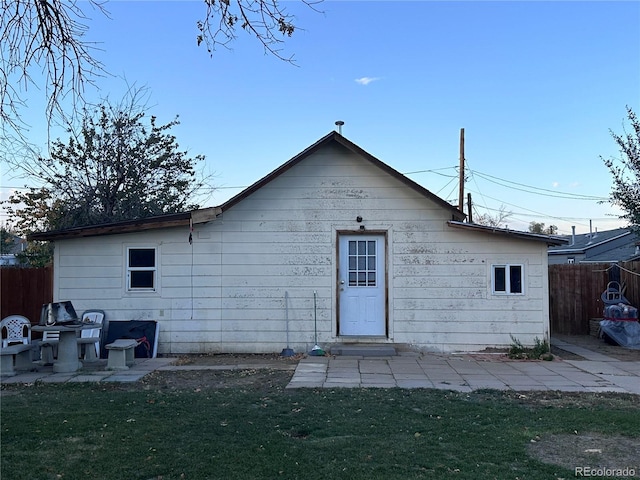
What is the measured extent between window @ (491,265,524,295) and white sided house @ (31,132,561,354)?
3 cm

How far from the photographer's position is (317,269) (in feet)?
33.5

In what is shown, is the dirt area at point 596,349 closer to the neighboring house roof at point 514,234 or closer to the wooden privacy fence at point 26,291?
the neighboring house roof at point 514,234

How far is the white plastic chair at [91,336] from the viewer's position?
9.10 metres

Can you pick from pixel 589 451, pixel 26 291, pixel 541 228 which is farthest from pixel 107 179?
pixel 541 228

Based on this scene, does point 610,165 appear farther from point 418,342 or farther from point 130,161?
point 130,161

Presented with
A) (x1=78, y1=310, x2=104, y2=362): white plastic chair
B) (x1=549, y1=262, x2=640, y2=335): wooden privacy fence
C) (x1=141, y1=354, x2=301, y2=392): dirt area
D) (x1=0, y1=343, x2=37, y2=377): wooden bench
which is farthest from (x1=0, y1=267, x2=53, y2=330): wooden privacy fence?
(x1=549, y1=262, x2=640, y2=335): wooden privacy fence

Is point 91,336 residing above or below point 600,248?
below

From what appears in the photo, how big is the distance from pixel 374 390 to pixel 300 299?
3.47 m

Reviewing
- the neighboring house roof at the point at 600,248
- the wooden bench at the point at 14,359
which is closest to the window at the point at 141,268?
the wooden bench at the point at 14,359

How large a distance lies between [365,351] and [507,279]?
3.05m

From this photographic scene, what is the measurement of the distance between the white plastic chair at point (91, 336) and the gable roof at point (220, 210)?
1.52 meters

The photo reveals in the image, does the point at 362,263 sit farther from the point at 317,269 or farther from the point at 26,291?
the point at 26,291

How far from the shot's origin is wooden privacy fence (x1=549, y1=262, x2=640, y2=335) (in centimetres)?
1342

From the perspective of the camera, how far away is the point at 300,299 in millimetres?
10164
